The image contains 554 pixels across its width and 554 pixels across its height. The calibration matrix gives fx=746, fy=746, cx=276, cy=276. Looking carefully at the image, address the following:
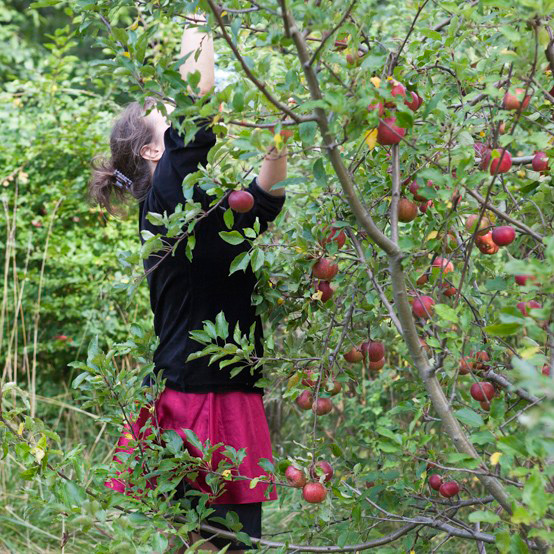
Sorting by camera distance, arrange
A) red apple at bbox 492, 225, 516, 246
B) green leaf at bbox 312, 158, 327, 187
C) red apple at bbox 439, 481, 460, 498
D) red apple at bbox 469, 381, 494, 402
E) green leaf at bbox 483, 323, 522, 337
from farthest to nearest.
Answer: red apple at bbox 439, 481, 460, 498 < red apple at bbox 469, 381, 494, 402 < red apple at bbox 492, 225, 516, 246 < green leaf at bbox 312, 158, 327, 187 < green leaf at bbox 483, 323, 522, 337

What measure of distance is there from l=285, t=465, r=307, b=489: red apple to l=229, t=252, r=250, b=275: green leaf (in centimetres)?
43

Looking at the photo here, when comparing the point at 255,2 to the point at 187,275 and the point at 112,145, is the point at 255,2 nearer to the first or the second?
the point at 187,275

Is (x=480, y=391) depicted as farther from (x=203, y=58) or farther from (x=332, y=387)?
(x=203, y=58)

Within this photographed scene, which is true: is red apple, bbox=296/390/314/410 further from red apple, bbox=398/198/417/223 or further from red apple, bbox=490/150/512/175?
red apple, bbox=490/150/512/175

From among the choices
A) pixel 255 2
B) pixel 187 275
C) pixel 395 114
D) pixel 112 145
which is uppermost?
pixel 255 2

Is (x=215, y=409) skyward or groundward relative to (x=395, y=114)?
groundward

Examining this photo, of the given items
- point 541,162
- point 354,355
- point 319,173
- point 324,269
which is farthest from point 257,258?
point 541,162

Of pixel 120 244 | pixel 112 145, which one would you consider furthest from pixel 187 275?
pixel 120 244

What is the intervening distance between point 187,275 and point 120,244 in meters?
2.49

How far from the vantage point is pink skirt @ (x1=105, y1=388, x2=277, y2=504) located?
1.74m

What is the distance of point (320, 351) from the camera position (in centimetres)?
176

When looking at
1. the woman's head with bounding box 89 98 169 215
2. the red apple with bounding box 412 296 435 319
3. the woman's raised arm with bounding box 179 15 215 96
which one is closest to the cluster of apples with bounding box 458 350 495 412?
the red apple with bounding box 412 296 435 319

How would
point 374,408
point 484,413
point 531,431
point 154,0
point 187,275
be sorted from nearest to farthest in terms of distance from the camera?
point 531,431
point 154,0
point 484,413
point 187,275
point 374,408

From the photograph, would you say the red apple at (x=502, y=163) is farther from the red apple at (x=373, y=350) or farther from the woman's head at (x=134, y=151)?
the woman's head at (x=134, y=151)
